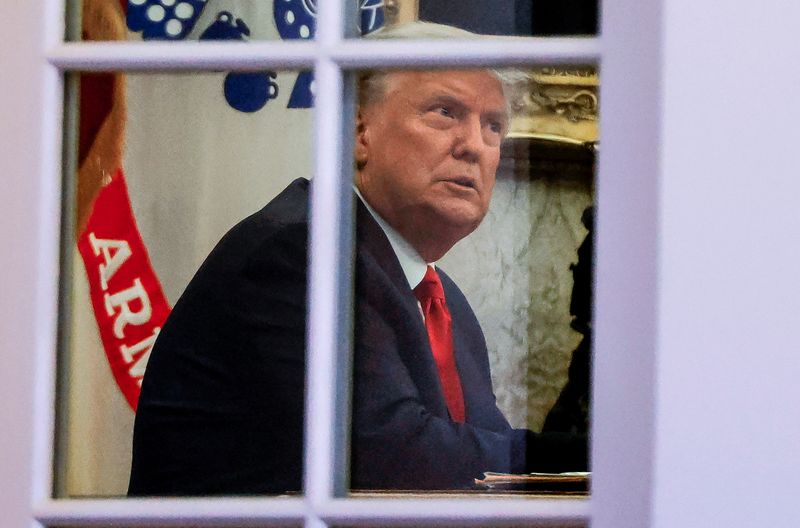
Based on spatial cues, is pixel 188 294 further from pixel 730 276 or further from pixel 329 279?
pixel 730 276

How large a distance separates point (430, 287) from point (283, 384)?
20 cm

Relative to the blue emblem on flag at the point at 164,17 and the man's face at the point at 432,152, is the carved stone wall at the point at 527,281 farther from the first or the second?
the blue emblem on flag at the point at 164,17

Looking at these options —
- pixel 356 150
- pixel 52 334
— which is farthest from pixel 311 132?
pixel 52 334

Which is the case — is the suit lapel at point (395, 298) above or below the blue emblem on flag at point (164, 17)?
below

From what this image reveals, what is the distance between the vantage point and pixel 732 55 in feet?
3.53

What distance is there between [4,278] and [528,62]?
630 millimetres

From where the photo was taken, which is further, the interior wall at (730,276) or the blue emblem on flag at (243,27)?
the blue emblem on flag at (243,27)

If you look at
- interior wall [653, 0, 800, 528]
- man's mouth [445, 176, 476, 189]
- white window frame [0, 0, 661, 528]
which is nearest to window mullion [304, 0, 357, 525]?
white window frame [0, 0, 661, 528]

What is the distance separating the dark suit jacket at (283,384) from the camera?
4.13 feet

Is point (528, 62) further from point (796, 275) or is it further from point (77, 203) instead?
point (77, 203)

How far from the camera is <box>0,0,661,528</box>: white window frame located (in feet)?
3.85

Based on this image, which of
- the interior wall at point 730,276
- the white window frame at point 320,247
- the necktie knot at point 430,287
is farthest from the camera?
the necktie knot at point 430,287

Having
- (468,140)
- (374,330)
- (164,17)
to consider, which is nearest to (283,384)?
(374,330)

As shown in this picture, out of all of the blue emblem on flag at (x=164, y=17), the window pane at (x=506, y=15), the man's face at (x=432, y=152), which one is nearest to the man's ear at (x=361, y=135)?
the man's face at (x=432, y=152)
